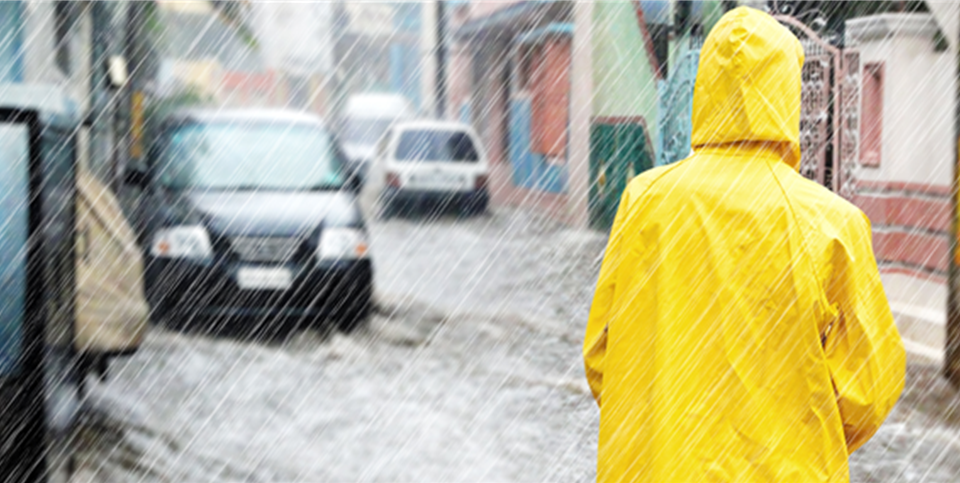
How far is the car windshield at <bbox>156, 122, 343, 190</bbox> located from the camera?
8570mm

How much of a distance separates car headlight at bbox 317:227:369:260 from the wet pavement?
637 millimetres

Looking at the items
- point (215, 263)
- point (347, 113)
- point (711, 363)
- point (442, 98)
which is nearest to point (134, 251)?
point (215, 263)

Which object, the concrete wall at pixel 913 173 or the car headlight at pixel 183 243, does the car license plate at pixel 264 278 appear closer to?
the car headlight at pixel 183 243

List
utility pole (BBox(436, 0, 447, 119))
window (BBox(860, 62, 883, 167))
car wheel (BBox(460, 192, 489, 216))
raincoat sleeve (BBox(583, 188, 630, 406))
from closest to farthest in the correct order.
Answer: raincoat sleeve (BBox(583, 188, 630, 406))
window (BBox(860, 62, 883, 167))
car wheel (BBox(460, 192, 489, 216))
utility pole (BBox(436, 0, 447, 119))

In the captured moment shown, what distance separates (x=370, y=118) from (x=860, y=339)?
32.6 metres

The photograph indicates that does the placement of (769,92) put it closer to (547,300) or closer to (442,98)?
(547,300)

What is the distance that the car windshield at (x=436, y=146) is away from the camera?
17.9 meters

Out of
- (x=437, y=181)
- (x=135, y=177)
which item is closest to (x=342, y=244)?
(x=135, y=177)

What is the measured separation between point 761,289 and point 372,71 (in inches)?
1976

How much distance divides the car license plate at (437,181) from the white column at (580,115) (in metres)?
1.89

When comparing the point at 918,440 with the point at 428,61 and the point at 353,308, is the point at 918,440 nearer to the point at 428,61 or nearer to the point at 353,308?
the point at 353,308

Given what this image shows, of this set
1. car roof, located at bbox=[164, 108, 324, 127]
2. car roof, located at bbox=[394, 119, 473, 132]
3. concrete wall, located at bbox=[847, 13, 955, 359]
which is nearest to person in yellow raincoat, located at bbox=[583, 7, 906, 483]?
concrete wall, located at bbox=[847, 13, 955, 359]

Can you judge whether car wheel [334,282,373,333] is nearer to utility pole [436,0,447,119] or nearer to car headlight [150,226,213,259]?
car headlight [150,226,213,259]

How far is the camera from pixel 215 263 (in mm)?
7922
